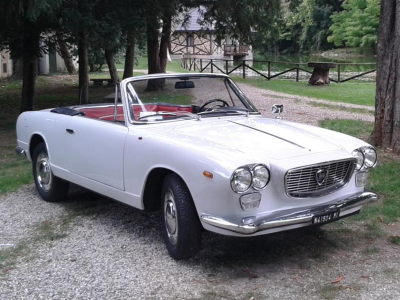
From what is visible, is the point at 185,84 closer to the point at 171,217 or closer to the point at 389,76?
the point at 171,217

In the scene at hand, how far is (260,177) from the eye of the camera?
4727 mm

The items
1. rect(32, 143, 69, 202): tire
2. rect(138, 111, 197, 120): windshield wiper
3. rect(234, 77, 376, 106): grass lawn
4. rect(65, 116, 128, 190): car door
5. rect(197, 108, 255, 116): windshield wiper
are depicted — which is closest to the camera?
rect(65, 116, 128, 190): car door

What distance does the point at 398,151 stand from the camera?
8.75 meters

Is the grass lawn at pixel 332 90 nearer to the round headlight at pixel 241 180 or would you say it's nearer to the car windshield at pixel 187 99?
the car windshield at pixel 187 99

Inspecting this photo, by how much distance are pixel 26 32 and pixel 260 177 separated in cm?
1051

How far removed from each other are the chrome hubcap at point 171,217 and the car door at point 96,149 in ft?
2.31

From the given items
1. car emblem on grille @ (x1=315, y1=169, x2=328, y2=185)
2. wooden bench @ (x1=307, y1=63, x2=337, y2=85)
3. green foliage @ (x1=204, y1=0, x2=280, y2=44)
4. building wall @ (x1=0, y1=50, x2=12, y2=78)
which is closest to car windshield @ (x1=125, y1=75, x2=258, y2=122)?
car emblem on grille @ (x1=315, y1=169, x2=328, y2=185)

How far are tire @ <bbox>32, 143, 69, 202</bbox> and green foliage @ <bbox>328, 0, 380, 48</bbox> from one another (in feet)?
181

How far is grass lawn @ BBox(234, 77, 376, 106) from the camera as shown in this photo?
63.0 feet

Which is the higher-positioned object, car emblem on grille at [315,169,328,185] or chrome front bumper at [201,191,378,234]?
car emblem on grille at [315,169,328,185]

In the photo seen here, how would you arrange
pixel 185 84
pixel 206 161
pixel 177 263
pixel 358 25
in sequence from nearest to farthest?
pixel 206 161 < pixel 177 263 < pixel 185 84 < pixel 358 25

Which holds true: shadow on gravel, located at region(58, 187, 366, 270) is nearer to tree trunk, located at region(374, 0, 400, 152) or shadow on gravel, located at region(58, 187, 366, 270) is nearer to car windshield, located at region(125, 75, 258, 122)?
car windshield, located at region(125, 75, 258, 122)

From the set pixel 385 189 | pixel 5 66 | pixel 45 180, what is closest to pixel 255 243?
pixel 385 189

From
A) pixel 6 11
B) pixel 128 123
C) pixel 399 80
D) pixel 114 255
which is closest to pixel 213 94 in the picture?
pixel 128 123
